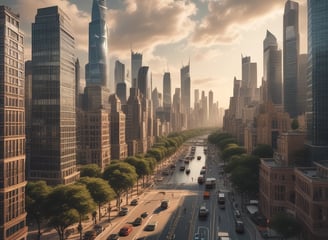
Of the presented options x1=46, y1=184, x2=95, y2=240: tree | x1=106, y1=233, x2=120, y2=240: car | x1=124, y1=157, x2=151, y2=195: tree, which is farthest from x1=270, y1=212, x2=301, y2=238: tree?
x1=124, y1=157, x2=151, y2=195: tree

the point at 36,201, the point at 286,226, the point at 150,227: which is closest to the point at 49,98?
the point at 36,201

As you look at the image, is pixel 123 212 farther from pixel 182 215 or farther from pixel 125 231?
pixel 125 231

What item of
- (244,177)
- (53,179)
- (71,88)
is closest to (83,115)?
(71,88)

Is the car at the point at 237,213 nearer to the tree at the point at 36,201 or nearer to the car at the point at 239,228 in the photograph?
the car at the point at 239,228

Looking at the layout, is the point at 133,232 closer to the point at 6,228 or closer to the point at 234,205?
the point at 6,228

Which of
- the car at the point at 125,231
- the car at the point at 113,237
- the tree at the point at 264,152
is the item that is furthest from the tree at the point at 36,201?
the tree at the point at 264,152
